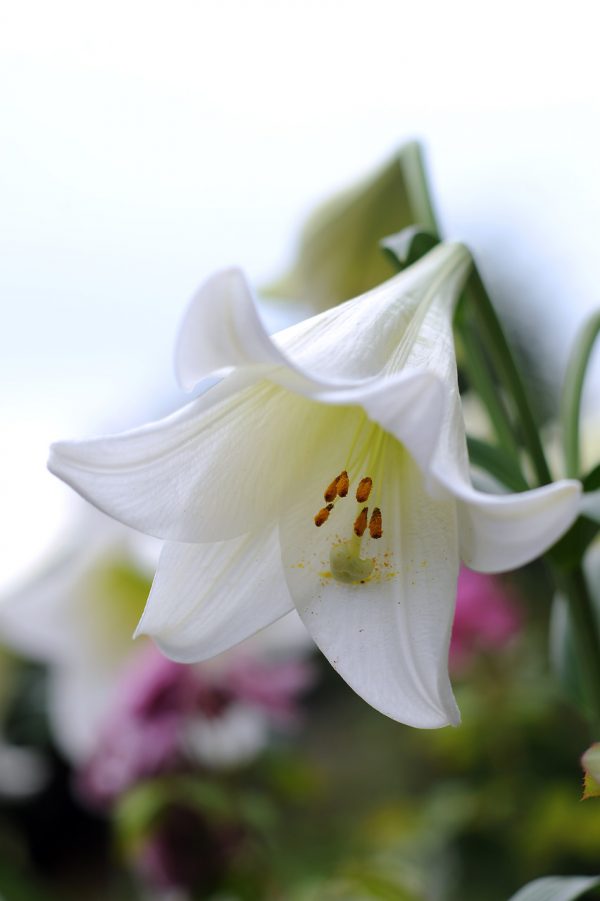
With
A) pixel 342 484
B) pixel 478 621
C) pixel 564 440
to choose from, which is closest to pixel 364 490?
pixel 342 484

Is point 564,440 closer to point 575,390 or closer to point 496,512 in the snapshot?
point 575,390

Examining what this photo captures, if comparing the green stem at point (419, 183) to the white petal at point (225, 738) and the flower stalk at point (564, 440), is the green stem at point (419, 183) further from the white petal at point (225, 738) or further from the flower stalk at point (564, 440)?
the white petal at point (225, 738)

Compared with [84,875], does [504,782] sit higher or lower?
higher

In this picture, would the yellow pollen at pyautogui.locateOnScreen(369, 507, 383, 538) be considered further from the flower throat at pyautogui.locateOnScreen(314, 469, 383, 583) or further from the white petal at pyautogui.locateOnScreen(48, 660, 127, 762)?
the white petal at pyautogui.locateOnScreen(48, 660, 127, 762)

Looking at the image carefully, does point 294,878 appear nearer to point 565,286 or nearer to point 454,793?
point 454,793

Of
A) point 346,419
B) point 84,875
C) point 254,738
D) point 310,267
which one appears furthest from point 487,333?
point 84,875

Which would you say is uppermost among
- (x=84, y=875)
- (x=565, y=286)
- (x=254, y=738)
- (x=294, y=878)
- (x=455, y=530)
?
(x=455, y=530)

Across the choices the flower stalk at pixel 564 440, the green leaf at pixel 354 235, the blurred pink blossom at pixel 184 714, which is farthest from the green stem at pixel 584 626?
the blurred pink blossom at pixel 184 714
